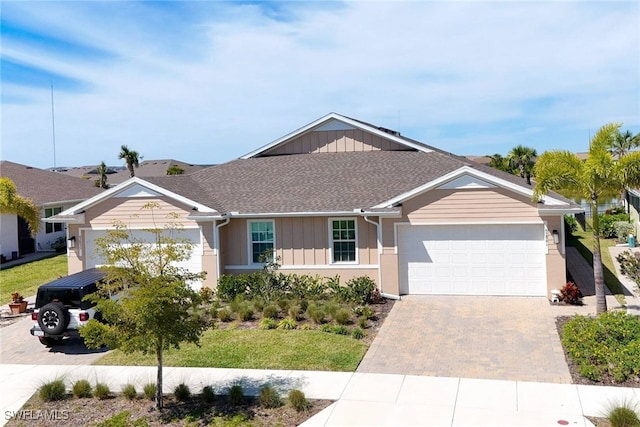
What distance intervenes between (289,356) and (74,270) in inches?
452

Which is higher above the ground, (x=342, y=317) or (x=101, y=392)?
(x=342, y=317)

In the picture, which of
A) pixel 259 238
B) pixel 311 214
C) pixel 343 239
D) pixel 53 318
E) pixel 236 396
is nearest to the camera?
pixel 236 396

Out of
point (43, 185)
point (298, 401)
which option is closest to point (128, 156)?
point (43, 185)

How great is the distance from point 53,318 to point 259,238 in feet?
26.5

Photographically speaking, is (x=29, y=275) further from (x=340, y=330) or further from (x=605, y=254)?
(x=605, y=254)

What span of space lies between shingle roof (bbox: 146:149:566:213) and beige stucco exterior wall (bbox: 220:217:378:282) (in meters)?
0.60

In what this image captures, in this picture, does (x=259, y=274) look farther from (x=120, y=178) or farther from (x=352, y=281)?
(x=120, y=178)

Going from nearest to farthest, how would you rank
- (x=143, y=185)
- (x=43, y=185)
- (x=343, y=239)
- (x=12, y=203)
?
(x=343, y=239) → (x=143, y=185) → (x=12, y=203) → (x=43, y=185)

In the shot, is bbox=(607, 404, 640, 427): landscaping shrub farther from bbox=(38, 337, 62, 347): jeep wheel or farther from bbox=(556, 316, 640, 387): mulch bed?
bbox=(38, 337, 62, 347): jeep wheel

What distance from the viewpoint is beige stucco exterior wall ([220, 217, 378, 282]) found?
18984mm

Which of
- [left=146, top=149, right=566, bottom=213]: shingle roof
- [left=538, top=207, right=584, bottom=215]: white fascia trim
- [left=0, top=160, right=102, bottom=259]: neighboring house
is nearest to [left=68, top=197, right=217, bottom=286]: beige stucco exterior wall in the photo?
[left=146, top=149, right=566, bottom=213]: shingle roof

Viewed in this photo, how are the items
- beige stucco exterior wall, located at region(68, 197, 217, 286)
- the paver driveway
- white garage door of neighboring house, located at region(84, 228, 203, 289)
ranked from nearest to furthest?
the paver driveway, beige stucco exterior wall, located at region(68, 197, 217, 286), white garage door of neighboring house, located at region(84, 228, 203, 289)

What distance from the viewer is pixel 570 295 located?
16.4 meters

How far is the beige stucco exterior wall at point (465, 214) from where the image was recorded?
17031mm
